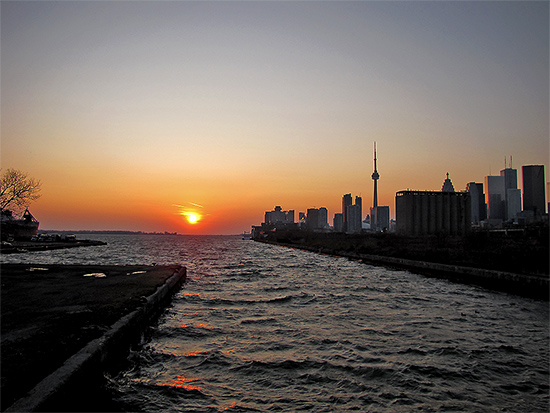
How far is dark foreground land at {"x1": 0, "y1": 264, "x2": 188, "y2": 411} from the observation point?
5328 mm

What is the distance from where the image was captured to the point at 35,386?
4.77m

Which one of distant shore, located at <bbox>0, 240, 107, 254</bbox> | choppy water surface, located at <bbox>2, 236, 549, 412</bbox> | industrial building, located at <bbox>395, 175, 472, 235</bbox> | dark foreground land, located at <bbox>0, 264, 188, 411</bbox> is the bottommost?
distant shore, located at <bbox>0, 240, 107, 254</bbox>

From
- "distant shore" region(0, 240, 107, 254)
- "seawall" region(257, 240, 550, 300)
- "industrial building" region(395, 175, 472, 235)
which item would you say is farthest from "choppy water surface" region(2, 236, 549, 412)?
"industrial building" region(395, 175, 472, 235)

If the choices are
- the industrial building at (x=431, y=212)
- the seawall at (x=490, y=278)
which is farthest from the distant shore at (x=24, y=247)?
the industrial building at (x=431, y=212)

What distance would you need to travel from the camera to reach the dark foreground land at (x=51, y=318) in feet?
17.5

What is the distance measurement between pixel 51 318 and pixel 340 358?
701cm

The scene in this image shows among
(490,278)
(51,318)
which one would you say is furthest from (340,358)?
(490,278)

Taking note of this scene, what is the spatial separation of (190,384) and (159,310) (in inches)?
274

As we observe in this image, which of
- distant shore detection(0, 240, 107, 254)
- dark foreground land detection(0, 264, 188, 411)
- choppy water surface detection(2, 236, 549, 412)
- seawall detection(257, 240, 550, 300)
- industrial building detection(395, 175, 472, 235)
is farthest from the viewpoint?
industrial building detection(395, 175, 472, 235)

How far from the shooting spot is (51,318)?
8461 millimetres

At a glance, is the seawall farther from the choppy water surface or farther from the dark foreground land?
the dark foreground land

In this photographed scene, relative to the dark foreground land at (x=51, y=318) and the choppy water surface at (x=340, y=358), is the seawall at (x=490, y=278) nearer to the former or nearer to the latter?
the choppy water surface at (x=340, y=358)

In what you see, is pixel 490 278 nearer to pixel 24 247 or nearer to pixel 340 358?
pixel 340 358

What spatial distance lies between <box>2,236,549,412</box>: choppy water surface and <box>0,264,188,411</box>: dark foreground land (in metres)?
1.17
